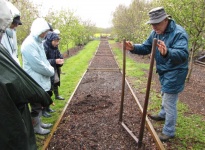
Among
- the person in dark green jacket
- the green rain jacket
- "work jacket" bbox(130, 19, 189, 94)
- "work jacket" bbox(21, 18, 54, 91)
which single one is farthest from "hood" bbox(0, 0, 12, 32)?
"work jacket" bbox(130, 19, 189, 94)

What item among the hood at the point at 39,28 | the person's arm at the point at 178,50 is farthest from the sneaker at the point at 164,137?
the hood at the point at 39,28

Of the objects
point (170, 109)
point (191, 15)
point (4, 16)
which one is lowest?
point (170, 109)

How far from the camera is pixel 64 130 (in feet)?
14.1

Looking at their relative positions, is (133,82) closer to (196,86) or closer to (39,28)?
(196,86)

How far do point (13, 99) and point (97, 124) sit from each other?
3.20 metres

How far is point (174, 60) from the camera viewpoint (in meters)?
3.12

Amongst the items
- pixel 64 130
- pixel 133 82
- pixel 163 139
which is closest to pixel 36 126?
pixel 64 130

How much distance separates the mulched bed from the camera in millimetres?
3811

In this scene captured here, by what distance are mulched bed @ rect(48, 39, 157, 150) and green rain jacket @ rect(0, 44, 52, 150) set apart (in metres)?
2.12

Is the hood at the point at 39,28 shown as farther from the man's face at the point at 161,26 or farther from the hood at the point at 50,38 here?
the man's face at the point at 161,26

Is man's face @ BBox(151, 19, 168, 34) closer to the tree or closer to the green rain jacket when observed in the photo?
the green rain jacket

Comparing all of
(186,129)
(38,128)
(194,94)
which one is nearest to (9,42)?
(38,128)

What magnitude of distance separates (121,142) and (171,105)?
1.17m

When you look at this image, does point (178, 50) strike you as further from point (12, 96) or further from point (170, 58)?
point (12, 96)
